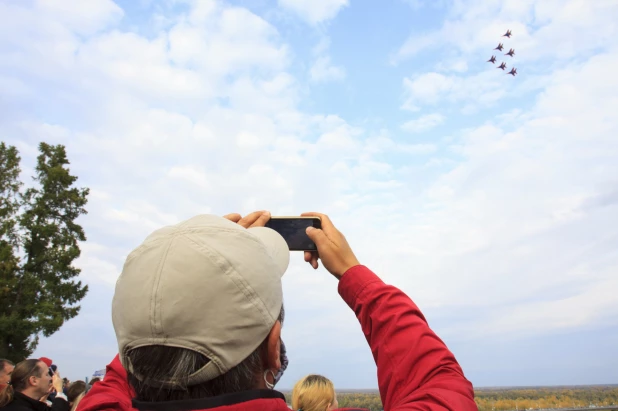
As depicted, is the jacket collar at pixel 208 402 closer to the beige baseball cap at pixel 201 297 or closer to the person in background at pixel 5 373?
the beige baseball cap at pixel 201 297

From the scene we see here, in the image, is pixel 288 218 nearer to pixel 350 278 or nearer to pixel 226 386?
pixel 350 278

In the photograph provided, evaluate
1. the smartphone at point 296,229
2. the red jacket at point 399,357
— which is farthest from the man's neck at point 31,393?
the smartphone at point 296,229

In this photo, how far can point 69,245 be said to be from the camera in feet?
75.3

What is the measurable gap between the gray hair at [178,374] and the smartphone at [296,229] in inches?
31.6

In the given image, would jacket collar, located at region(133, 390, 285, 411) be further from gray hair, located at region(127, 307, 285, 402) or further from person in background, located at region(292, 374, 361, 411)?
person in background, located at region(292, 374, 361, 411)

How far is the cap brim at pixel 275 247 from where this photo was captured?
1.69 meters

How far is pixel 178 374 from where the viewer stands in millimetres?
1330

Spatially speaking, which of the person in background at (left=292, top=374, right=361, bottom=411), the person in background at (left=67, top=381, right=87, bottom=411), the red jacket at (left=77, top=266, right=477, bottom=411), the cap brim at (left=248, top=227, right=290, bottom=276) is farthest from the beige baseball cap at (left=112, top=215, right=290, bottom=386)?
the person in background at (left=67, top=381, right=87, bottom=411)

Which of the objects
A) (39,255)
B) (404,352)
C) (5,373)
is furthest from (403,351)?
(39,255)

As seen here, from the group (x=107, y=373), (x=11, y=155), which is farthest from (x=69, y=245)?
(x=107, y=373)

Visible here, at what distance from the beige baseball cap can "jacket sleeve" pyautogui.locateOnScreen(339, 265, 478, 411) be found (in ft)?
1.44

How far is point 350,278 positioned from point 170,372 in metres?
0.77

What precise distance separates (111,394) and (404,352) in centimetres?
110

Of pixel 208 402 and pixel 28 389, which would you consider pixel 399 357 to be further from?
pixel 28 389
